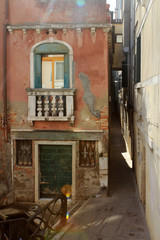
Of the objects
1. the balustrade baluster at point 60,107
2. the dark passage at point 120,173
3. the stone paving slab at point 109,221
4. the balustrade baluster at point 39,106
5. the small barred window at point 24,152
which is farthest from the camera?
the dark passage at point 120,173

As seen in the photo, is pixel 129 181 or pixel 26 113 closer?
pixel 26 113

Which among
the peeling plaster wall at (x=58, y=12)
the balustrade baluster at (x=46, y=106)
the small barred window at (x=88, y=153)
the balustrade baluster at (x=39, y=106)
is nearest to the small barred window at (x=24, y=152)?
the balustrade baluster at (x=39, y=106)

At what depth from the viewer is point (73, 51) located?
35.5 ft

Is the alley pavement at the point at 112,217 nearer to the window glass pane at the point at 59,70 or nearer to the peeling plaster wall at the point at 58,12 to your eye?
the window glass pane at the point at 59,70

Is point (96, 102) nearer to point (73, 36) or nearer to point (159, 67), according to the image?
point (73, 36)

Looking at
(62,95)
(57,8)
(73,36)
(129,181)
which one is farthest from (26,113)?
(129,181)

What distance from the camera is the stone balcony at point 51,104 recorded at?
10.7 metres

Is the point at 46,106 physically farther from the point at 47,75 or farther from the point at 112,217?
the point at 112,217

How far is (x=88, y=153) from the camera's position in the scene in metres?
11.0

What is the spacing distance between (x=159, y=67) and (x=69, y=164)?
21.5 feet

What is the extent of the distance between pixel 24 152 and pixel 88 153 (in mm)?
2556

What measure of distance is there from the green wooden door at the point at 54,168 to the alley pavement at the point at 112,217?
145 cm

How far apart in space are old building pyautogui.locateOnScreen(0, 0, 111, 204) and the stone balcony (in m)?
0.04

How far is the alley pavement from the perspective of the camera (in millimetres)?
7500
